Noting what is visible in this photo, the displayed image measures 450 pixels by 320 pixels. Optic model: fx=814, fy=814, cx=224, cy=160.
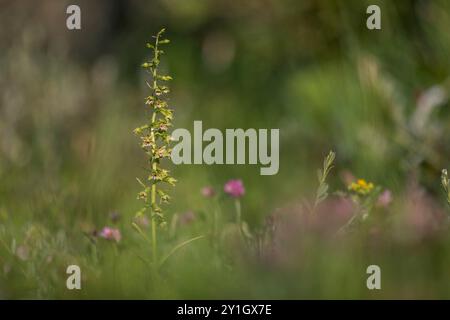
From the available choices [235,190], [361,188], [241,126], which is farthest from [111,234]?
[241,126]

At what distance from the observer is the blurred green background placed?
5.15 ft

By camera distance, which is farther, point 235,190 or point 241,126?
point 241,126

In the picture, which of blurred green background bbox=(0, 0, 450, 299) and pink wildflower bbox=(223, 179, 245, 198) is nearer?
blurred green background bbox=(0, 0, 450, 299)

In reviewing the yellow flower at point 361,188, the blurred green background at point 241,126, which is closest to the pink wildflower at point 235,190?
the blurred green background at point 241,126

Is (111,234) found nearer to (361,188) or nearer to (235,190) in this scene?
(235,190)

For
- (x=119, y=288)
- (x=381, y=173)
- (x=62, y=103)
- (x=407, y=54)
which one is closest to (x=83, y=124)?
(x=62, y=103)

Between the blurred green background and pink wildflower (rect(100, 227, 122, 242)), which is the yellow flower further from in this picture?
pink wildflower (rect(100, 227, 122, 242))

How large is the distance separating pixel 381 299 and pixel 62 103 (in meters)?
2.02

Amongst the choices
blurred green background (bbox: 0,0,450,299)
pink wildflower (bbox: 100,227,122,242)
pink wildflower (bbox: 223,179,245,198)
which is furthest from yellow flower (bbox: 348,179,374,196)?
pink wildflower (bbox: 100,227,122,242)

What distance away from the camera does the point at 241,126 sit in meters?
3.40

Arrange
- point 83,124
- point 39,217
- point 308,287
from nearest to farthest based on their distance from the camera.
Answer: point 308,287
point 39,217
point 83,124
